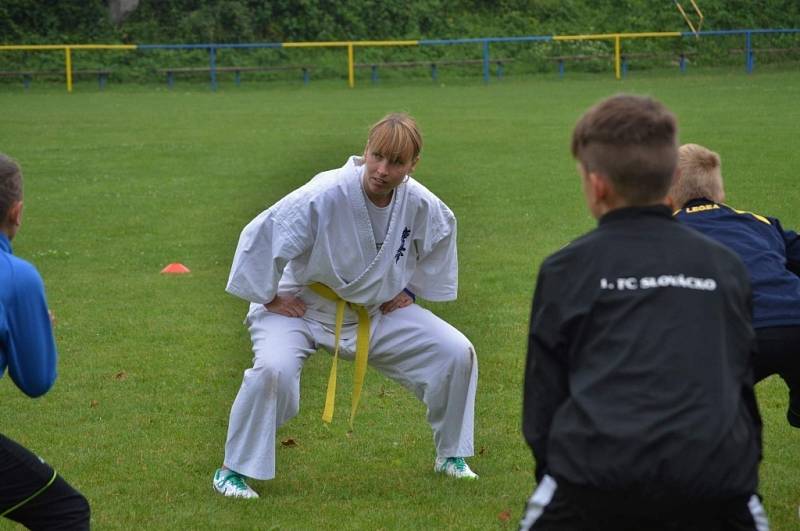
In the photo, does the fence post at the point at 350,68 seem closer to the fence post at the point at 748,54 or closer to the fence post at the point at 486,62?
the fence post at the point at 486,62

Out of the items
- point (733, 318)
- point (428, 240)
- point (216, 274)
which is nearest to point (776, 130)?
point (216, 274)

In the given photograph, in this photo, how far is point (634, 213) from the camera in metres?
3.03

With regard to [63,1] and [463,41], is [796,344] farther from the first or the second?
[63,1]

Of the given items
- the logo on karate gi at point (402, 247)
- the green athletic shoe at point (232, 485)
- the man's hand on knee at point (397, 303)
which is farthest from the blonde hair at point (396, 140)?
the green athletic shoe at point (232, 485)

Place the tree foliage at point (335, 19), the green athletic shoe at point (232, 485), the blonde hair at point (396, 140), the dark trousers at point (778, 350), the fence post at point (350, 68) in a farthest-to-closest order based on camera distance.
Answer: the tree foliage at point (335, 19) → the fence post at point (350, 68) → the green athletic shoe at point (232, 485) → the blonde hair at point (396, 140) → the dark trousers at point (778, 350)

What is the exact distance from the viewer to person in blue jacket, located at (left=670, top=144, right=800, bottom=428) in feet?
15.6

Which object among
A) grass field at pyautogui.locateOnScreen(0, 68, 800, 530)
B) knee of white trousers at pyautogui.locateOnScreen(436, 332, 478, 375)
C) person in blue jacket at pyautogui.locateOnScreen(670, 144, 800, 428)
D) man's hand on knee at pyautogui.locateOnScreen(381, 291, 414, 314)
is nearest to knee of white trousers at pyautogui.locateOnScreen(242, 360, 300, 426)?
grass field at pyautogui.locateOnScreen(0, 68, 800, 530)

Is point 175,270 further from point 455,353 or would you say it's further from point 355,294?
point 455,353

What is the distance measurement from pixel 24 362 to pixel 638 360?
1906 mm

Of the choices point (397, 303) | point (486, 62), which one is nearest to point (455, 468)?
point (397, 303)

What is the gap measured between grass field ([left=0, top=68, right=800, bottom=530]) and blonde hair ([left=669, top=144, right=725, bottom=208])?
1458mm

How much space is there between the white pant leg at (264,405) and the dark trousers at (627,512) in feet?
8.38

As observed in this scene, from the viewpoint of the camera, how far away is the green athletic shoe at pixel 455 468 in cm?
598

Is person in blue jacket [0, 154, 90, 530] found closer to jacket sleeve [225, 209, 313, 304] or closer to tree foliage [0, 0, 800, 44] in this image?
jacket sleeve [225, 209, 313, 304]
